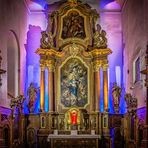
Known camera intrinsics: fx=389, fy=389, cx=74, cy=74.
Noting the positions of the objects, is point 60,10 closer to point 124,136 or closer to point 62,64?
point 62,64

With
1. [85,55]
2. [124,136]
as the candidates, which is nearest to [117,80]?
[85,55]

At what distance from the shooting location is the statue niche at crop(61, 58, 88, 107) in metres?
16.7

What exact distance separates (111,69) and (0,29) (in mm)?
6320

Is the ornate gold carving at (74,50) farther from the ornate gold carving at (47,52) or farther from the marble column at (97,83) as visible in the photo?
the marble column at (97,83)

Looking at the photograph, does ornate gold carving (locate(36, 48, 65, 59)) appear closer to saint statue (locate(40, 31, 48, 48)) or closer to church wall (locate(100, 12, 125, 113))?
saint statue (locate(40, 31, 48, 48))

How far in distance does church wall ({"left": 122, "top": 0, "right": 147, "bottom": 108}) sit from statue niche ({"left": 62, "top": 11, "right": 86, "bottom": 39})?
1.94 meters

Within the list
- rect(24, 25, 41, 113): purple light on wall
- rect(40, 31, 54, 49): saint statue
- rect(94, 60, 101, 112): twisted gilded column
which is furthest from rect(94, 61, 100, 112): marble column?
rect(24, 25, 41, 113): purple light on wall

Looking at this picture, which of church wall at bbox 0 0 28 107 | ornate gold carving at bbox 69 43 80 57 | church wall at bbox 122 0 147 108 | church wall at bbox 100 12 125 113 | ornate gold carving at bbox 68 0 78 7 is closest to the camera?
church wall at bbox 122 0 147 108

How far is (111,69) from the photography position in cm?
1772

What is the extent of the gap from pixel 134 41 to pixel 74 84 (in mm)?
3416

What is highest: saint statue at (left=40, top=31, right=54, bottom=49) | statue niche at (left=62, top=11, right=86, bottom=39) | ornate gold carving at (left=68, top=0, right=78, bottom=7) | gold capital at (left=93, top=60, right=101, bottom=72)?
ornate gold carving at (left=68, top=0, right=78, bottom=7)

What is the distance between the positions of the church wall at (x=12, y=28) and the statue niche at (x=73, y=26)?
6.07 feet

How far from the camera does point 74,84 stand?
16.9m

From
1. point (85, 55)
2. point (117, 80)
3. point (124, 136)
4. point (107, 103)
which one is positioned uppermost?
point (85, 55)
